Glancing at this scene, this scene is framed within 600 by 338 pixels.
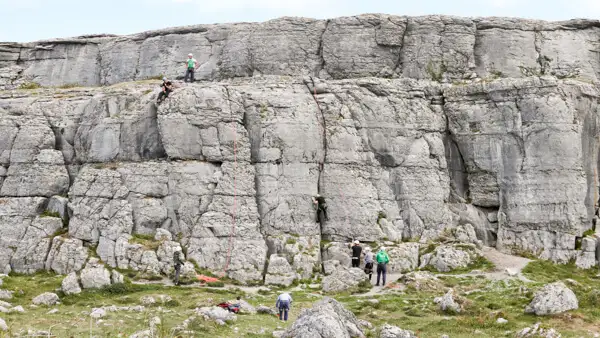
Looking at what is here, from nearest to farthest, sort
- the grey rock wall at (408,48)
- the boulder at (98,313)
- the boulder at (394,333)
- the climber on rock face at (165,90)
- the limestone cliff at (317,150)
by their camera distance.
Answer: the boulder at (394,333), the boulder at (98,313), the limestone cliff at (317,150), the climber on rock face at (165,90), the grey rock wall at (408,48)

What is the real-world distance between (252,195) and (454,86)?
12984 millimetres

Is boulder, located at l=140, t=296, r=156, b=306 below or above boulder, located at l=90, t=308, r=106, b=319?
below

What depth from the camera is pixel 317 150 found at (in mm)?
36688

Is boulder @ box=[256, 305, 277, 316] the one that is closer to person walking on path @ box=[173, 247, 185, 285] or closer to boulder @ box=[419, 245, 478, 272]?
person walking on path @ box=[173, 247, 185, 285]

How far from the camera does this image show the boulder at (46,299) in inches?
1098

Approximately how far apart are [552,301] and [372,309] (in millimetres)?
6502

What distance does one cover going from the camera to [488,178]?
38.3 m

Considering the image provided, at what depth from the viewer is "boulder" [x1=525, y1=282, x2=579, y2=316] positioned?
25328 millimetres

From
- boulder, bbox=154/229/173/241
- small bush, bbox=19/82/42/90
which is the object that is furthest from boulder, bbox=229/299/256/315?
small bush, bbox=19/82/42/90

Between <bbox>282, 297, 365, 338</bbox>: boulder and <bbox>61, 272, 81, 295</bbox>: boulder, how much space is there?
39.1 ft

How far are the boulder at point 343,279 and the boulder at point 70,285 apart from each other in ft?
34.5

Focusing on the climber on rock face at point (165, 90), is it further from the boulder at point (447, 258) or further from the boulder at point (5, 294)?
the boulder at point (447, 258)

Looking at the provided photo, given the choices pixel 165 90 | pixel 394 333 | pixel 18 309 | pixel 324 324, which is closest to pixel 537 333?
pixel 394 333

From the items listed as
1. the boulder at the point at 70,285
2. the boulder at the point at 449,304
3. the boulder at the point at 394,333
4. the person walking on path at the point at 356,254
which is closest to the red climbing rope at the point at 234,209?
the person walking on path at the point at 356,254
